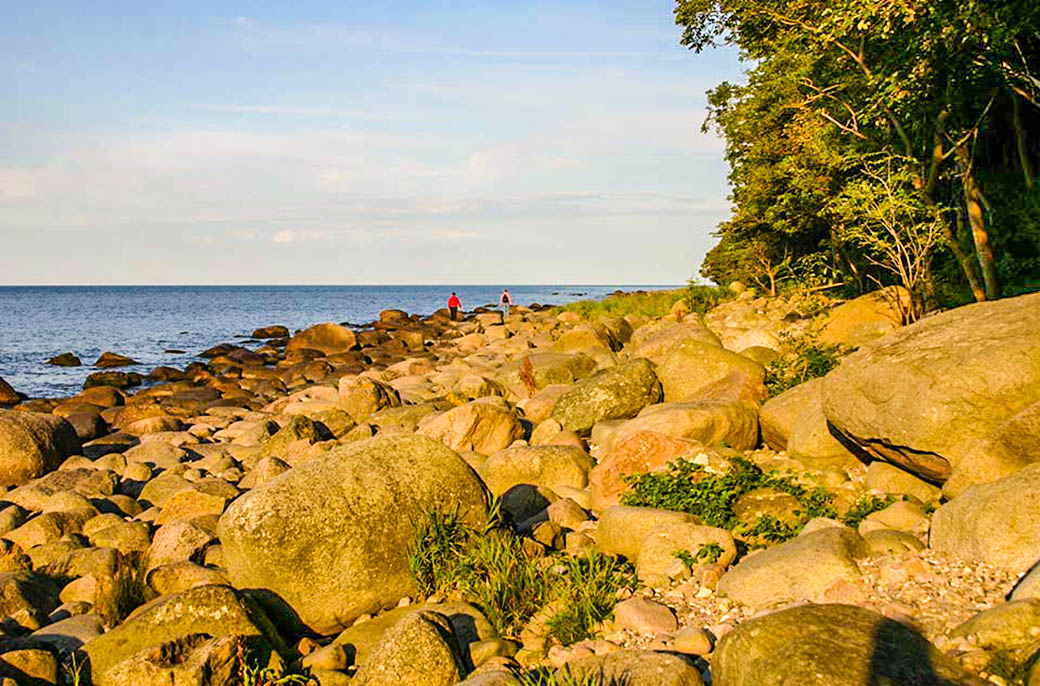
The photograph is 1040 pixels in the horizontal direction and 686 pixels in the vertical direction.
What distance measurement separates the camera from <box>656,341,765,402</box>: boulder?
14.0m

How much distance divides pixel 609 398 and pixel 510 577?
6.92 metres

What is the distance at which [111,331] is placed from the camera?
209ft

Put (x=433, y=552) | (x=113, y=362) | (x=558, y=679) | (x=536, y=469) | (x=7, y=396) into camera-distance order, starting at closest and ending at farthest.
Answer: (x=558, y=679) < (x=433, y=552) < (x=536, y=469) < (x=7, y=396) < (x=113, y=362)

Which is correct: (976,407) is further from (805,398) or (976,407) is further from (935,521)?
(805,398)

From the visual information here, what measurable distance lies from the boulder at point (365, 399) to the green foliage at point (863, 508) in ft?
40.2

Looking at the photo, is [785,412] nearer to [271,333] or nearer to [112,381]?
[112,381]

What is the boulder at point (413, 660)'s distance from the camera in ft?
21.7

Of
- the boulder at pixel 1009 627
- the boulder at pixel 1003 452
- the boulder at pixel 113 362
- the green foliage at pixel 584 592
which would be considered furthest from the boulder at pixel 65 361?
the boulder at pixel 1009 627

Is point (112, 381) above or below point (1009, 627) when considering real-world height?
below

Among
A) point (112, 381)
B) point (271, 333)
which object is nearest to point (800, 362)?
point (112, 381)

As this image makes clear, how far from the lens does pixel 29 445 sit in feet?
54.6

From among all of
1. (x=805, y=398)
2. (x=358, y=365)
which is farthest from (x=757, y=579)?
(x=358, y=365)

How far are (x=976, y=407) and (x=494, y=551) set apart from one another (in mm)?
5122

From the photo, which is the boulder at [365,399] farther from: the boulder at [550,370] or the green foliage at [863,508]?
the green foliage at [863,508]
